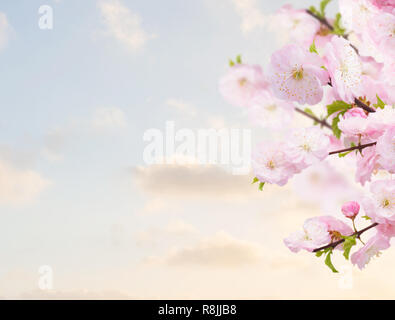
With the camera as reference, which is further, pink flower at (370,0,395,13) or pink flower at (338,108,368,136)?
pink flower at (370,0,395,13)

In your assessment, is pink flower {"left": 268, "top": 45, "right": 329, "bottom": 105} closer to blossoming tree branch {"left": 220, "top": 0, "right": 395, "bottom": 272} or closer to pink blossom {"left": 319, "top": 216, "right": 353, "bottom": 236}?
blossoming tree branch {"left": 220, "top": 0, "right": 395, "bottom": 272}

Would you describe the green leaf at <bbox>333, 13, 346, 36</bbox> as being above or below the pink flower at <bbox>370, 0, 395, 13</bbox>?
above

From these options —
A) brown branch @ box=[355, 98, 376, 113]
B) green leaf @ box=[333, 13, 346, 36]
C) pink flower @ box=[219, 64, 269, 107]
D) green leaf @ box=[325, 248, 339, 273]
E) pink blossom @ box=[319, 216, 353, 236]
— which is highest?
green leaf @ box=[333, 13, 346, 36]

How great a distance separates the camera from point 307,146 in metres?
1.26

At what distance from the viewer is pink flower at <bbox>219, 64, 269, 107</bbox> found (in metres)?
1.58

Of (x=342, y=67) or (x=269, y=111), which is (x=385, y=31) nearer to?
(x=342, y=67)

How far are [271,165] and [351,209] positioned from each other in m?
0.25

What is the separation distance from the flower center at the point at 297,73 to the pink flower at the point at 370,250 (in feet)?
1.62

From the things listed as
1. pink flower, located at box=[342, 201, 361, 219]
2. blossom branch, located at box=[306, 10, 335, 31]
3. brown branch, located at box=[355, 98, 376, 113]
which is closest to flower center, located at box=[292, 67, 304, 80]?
brown branch, located at box=[355, 98, 376, 113]

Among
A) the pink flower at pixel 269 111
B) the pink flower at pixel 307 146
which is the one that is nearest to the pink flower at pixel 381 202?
the pink flower at pixel 307 146

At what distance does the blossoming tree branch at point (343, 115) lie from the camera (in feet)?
3.43

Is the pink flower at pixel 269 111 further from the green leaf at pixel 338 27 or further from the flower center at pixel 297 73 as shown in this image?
the flower center at pixel 297 73

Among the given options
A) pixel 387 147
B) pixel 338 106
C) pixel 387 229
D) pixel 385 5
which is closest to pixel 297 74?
pixel 338 106
